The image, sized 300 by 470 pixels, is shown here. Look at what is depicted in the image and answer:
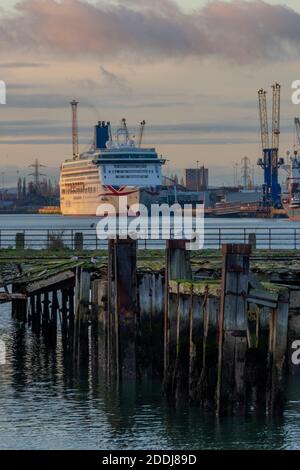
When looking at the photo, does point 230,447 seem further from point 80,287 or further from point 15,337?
point 15,337

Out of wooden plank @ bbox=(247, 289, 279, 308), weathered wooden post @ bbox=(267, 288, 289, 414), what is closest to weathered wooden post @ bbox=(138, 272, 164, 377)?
weathered wooden post @ bbox=(267, 288, 289, 414)

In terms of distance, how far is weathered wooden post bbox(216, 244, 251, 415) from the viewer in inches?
1172

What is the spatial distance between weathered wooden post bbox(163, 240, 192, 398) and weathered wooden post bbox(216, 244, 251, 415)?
3.05m

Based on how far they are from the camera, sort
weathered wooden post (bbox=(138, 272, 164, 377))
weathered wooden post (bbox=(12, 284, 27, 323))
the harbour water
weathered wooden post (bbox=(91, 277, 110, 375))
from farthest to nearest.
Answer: weathered wooden post (bbox=(12, 284, 27, 323)) < weathered wooden post (bbox=(91, 277, 110, 375)) < weathered wooden post (bbox=(138, 272, 164, 377)) < the harbour water

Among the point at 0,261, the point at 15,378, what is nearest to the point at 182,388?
the point at 15,378

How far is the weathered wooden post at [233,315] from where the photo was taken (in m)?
29.8

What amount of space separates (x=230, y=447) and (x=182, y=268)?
6487 mm

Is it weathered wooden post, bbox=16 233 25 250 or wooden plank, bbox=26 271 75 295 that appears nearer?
wooden plank, bbox=26 271 75 295

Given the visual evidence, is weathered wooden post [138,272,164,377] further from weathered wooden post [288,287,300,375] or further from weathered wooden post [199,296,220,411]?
weathered wooden post [199,296,220,411]

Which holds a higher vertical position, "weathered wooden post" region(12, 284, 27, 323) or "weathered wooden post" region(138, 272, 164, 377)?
"weathered wooden post" region(138, 272, 164, 377)

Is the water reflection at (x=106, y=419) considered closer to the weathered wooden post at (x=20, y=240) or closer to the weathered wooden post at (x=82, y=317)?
the weathered wooden post at (x=82, y=317)

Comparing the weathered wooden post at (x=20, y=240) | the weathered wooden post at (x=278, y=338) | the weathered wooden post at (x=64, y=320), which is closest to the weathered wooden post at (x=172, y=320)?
the weathered wooden post at (x=278, y=338)

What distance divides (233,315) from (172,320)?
4.02 m

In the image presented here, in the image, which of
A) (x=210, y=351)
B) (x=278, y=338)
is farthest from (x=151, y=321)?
(x=278, y=338)
